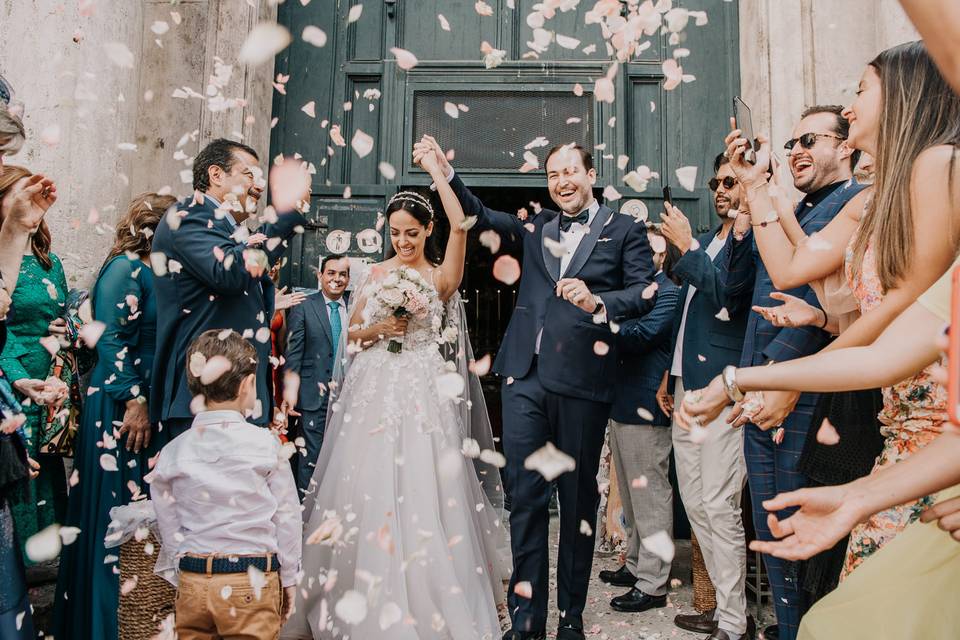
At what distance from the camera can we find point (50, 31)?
13.6 feet

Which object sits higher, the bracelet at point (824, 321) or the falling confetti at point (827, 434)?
the bracelet at point (824, 321)

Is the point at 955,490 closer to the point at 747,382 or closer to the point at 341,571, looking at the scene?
the point at 747,382

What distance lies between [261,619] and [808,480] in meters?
1.91

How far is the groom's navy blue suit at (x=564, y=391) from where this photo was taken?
11.5 ft

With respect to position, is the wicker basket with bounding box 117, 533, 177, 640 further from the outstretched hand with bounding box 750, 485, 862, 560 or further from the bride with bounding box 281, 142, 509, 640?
the outstretched hand with bounding box 750, 485, 862, 560

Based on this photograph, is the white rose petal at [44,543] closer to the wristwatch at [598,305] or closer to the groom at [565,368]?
the groom at [565,368]

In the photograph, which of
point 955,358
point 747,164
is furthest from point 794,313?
point 955,358

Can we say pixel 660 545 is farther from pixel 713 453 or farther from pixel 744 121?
pixel 744 121

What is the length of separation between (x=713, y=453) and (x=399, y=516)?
1.52 m

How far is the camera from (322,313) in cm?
521

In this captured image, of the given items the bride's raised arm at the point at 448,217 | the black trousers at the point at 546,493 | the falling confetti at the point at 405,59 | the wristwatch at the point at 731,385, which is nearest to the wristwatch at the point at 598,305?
the black trousers at the point at 546,493

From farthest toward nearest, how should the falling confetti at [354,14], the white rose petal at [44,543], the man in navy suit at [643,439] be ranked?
the falling confetti at [354,14] < the man in navy suit at [643,439] < the white rose petal at [44,543]

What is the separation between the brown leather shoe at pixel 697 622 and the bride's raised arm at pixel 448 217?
2035 mm

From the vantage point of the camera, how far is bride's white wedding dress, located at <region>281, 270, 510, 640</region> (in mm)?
3391
